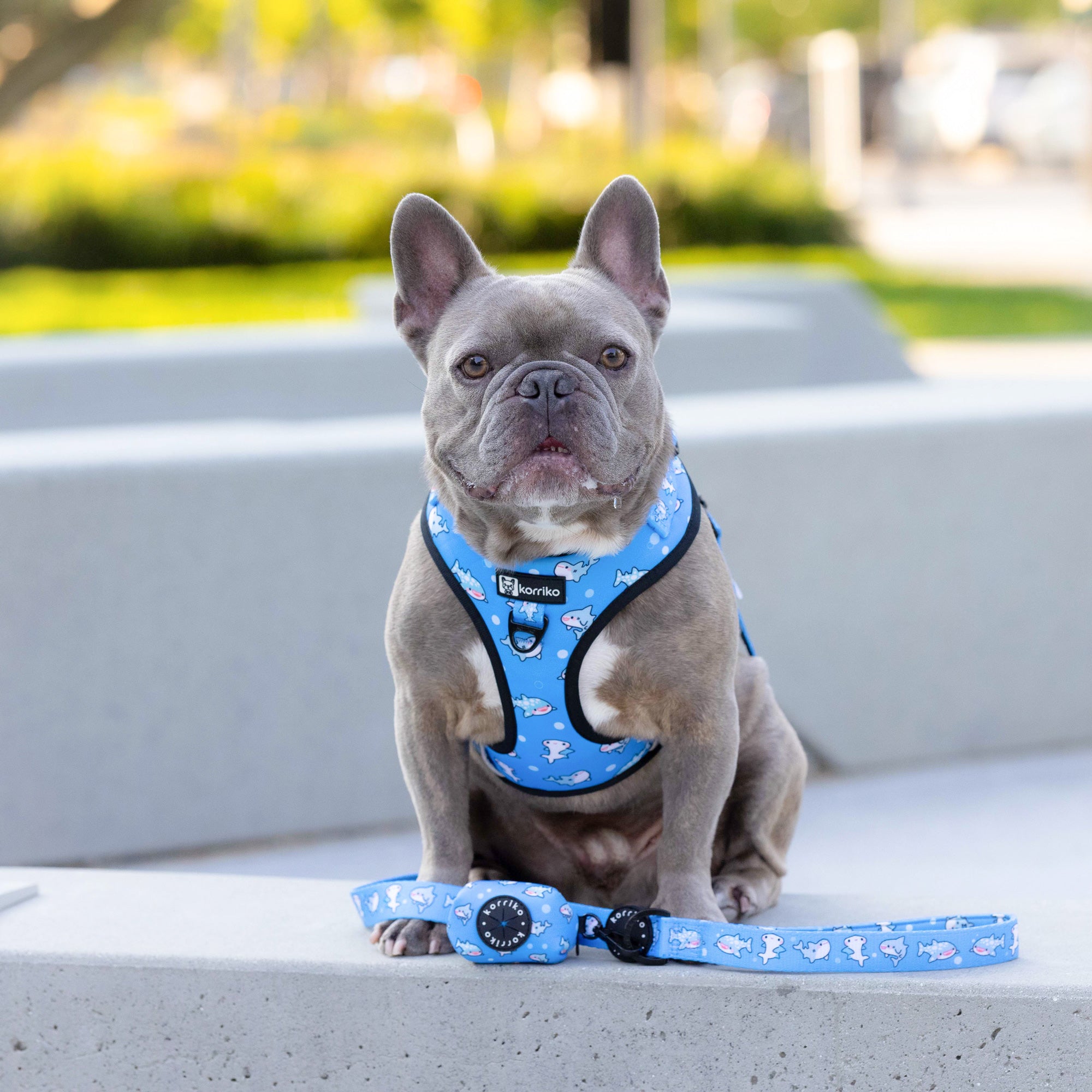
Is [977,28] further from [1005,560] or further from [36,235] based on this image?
[1005,560]

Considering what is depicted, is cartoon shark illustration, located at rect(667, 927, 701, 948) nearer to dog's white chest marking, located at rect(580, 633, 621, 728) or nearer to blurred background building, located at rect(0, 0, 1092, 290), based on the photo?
dog's white chest marking, located at rect(580, 633, 621, 728)

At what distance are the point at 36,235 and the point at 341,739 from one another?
16953 mm

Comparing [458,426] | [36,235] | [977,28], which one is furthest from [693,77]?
[458,426]

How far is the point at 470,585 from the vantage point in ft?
8.47

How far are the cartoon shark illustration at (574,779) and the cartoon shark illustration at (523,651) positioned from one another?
255mm

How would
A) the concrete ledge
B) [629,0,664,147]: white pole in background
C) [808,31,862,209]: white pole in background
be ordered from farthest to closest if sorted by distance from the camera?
[808,31,862,209]: white pole in background, [629,0,664,147]: white pole in background, the concrete ledge

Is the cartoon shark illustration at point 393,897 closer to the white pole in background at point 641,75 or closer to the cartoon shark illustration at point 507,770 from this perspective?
the cartoon shark illustration at point 507,770

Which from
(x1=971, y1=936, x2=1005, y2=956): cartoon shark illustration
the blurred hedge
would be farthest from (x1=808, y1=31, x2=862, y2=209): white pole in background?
(x1=971, y1=936, x2=1005, y2=956): cartoon shark illustration

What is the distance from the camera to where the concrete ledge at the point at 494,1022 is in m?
2.37

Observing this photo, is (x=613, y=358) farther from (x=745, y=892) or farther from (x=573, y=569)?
(x=745, y=892)

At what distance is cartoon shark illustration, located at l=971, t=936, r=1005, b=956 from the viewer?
2426 millimetres

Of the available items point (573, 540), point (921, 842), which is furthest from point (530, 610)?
point (921, 842)

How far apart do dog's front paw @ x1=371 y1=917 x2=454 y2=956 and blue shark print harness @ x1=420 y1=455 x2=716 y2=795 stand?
0.33m

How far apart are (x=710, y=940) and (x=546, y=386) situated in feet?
3.12
